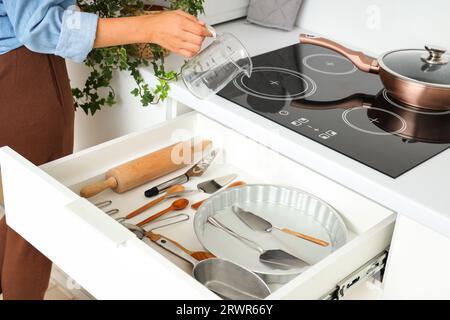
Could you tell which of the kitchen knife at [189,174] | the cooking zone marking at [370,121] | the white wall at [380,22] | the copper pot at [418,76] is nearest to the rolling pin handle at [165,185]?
the kitchen knife at [189,174]

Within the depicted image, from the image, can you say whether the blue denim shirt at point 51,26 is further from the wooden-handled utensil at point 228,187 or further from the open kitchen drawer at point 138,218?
the wooden-handled utensil at point 228,187

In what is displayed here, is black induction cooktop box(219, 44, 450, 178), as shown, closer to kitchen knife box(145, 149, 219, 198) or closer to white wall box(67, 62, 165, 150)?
kitchen knife box(145, 149, 219, 198)

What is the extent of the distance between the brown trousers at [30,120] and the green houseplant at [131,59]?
0.10m

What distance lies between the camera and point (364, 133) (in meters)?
1.21

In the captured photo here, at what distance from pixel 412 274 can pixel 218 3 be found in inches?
34.9

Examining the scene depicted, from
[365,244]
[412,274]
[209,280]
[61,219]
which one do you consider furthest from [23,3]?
[412,274]

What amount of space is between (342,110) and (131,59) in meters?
0.50

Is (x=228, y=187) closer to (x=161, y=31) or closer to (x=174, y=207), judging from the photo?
(x=174, y=207)

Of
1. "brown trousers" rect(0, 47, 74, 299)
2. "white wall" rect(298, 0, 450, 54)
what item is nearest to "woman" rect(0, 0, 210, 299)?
"brown trousers" rect(0, 47, 74, 299)

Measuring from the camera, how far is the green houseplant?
54.0 inches

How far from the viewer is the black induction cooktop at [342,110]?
45.7 inches
